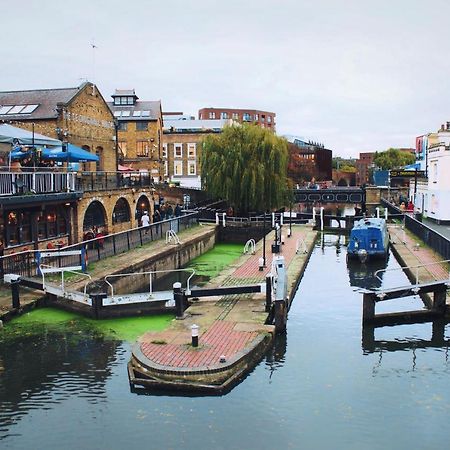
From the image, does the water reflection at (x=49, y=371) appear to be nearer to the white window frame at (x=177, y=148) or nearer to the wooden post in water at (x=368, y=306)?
the wooden post in water at (x=368, y=306)

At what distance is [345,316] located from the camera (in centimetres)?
1938

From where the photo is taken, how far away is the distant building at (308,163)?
295ft

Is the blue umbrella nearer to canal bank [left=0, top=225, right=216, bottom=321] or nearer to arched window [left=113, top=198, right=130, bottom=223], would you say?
canal bank [left=0, top=225, right=216, bottom=321]

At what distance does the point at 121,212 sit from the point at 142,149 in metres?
22.5

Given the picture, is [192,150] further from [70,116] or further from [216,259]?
[216,259]

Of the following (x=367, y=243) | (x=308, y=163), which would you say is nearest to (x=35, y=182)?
(x=367, y=243)

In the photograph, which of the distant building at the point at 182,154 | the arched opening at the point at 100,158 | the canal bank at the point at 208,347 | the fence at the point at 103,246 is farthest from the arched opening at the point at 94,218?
the distant building at the point at 182,154

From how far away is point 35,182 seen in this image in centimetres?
2344

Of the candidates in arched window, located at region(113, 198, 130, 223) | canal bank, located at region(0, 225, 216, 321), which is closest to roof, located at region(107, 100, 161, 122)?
arched window, located at region(113, 198, 130, 223)

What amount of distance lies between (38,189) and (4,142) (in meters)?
2.46

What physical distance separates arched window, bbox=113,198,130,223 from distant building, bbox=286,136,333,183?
2000 inches

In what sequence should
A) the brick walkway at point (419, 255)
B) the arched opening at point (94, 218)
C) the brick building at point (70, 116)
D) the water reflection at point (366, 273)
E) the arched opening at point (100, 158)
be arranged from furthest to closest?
the arched opening at point (100, 158) → the brick building at point (70, 116) → the arched opening at point (94, 218) → the water reflection at point (366, 273) → the brick walkway at point (419, 255)

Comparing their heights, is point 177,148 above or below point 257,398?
above

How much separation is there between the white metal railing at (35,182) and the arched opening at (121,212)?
702 cm
